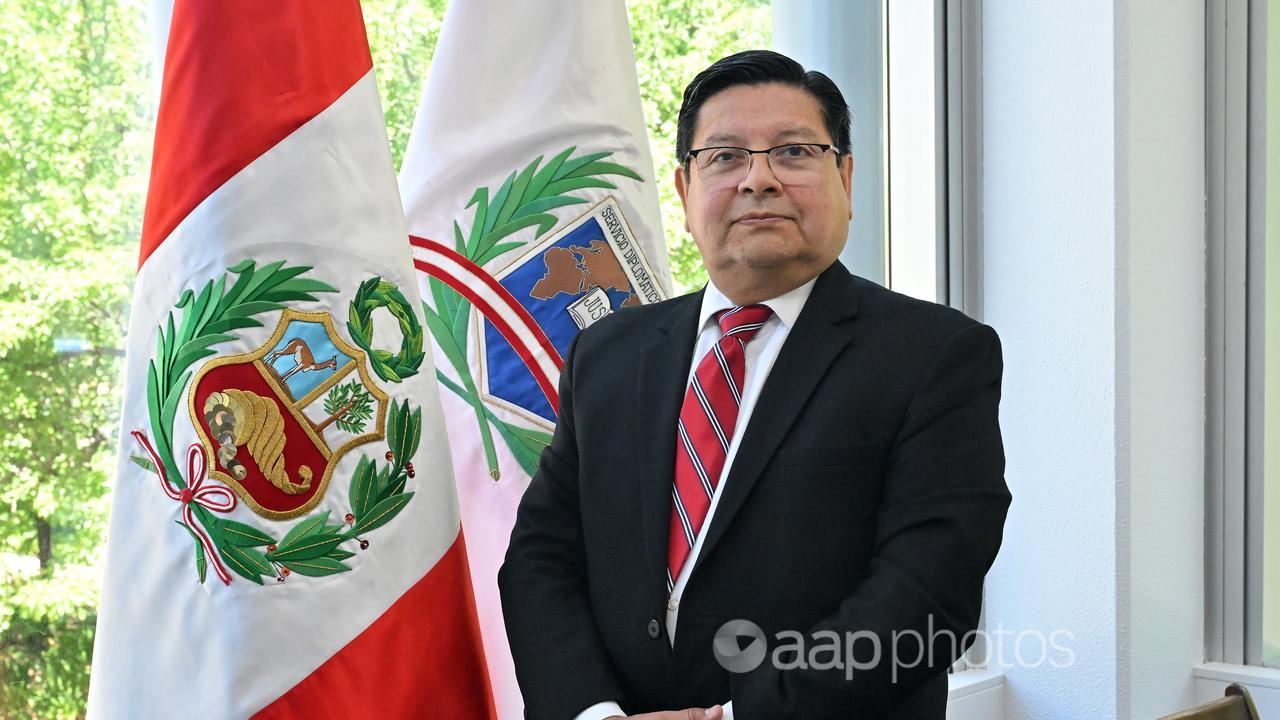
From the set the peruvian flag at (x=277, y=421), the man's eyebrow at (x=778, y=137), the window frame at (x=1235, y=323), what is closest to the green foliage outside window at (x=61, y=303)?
the peruvian flag at (x=277, y=421)

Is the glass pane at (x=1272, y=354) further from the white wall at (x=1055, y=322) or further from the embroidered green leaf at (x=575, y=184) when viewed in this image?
the embroidered green leaf at (x=575, y=184)

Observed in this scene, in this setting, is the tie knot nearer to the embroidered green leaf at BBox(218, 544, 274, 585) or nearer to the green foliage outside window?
the embroidered green leaf at BBox(218, 544, 274, 585)

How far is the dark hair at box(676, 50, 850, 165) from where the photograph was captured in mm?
1484

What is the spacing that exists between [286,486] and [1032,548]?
192cm

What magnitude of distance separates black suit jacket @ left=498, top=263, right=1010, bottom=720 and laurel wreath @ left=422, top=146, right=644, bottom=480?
0.33 meters

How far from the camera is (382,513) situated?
158cm

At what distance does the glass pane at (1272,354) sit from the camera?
2824 millimetres

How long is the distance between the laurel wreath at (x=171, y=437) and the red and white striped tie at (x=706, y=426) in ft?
1.37

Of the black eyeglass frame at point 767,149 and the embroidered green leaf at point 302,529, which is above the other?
the black eyeglass frame at point 767,149

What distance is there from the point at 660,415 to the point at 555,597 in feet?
0.89

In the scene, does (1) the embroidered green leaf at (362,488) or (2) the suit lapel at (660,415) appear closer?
(2) the suit lapel at (660,415)

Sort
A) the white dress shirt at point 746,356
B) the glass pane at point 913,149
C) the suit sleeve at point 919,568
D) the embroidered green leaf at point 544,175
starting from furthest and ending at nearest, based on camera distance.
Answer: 1. the glass pane at point 913,149
2. the embroidered green leaf at point 544,175
3. the white dress shirt at point 746,356
4. the suit sleeve at point 919,568

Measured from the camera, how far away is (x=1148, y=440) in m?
2.67

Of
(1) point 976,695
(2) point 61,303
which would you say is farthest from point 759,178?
(1) point 976,695
